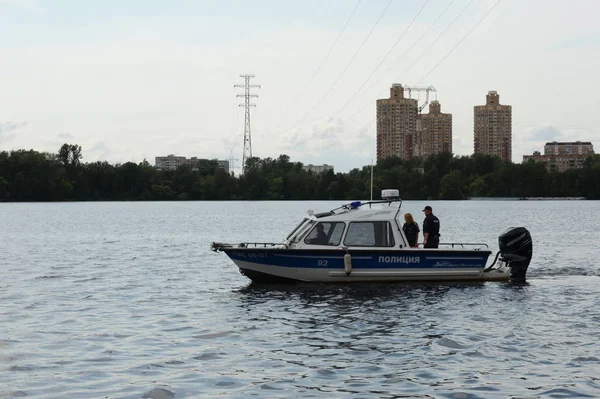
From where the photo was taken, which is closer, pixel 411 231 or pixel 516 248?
pixel 411 231

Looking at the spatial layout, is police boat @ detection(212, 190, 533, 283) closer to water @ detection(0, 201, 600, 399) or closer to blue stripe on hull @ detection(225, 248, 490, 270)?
blue stripe on hull @ detection(225, 248, 490, 270)

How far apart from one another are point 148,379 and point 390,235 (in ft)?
40.8

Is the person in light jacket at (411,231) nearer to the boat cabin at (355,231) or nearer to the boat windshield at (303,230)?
the boat cabin at (355,231)

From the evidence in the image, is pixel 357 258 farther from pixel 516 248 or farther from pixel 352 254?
pixel 516 248

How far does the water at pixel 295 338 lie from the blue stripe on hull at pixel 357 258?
27.9 inches

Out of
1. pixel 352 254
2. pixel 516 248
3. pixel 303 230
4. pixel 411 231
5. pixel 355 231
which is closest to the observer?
pixel 352 254

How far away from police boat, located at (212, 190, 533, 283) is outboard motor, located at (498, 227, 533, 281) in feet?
4.18

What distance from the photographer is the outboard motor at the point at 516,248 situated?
88.8 ft

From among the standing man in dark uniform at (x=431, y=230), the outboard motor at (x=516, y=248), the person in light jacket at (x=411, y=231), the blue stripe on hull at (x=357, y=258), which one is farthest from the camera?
the outboard motor at (x=516, y=248)

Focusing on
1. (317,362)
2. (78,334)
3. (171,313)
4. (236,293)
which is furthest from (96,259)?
(317,362)

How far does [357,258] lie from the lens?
25719 mm

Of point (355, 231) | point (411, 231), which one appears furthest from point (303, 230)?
point (411, 231)

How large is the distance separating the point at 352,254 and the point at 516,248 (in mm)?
5617

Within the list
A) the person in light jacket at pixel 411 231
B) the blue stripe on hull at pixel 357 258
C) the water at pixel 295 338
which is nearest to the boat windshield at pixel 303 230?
the blue stripe on hull at pixel 357 258
